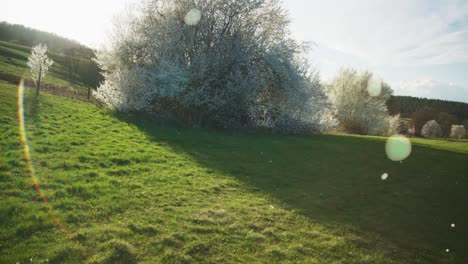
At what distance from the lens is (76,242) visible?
712 centimetres

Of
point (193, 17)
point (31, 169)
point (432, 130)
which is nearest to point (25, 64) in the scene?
point (193, 17)

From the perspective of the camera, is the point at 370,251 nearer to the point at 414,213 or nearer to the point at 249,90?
the point at 414,213

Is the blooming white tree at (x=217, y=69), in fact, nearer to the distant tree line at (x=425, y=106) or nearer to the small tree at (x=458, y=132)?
the small tree at (x=458, y=132)

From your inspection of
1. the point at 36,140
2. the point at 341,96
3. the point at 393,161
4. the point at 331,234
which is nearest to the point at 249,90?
the point at 393,161

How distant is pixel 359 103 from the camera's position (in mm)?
50281

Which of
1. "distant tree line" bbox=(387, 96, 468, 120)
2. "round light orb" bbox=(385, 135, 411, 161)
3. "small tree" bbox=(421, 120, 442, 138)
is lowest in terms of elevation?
"round light orb" bbox=(385, 135, 411, 161)

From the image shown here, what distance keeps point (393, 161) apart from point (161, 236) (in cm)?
1729

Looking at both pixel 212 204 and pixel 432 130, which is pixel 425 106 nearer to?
pixel 432 130

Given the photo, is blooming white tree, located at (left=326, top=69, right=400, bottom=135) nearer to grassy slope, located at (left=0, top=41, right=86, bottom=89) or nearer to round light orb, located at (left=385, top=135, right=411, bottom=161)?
round light orb, located at (left=385, top=135, right=411, bottom=161)

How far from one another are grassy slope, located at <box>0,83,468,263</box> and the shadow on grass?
0.25 feet

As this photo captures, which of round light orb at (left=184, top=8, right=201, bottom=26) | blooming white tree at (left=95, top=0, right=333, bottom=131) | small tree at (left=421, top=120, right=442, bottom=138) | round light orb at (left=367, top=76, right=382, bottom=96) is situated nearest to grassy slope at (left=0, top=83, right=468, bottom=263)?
blooming white tree at (left=95, top=0, right=333, bottom=131)

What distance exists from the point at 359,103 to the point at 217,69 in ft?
104

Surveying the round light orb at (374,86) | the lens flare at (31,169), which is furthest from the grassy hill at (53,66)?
the round light orb at (374,86)

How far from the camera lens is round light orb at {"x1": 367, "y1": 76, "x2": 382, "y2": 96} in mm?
52781
